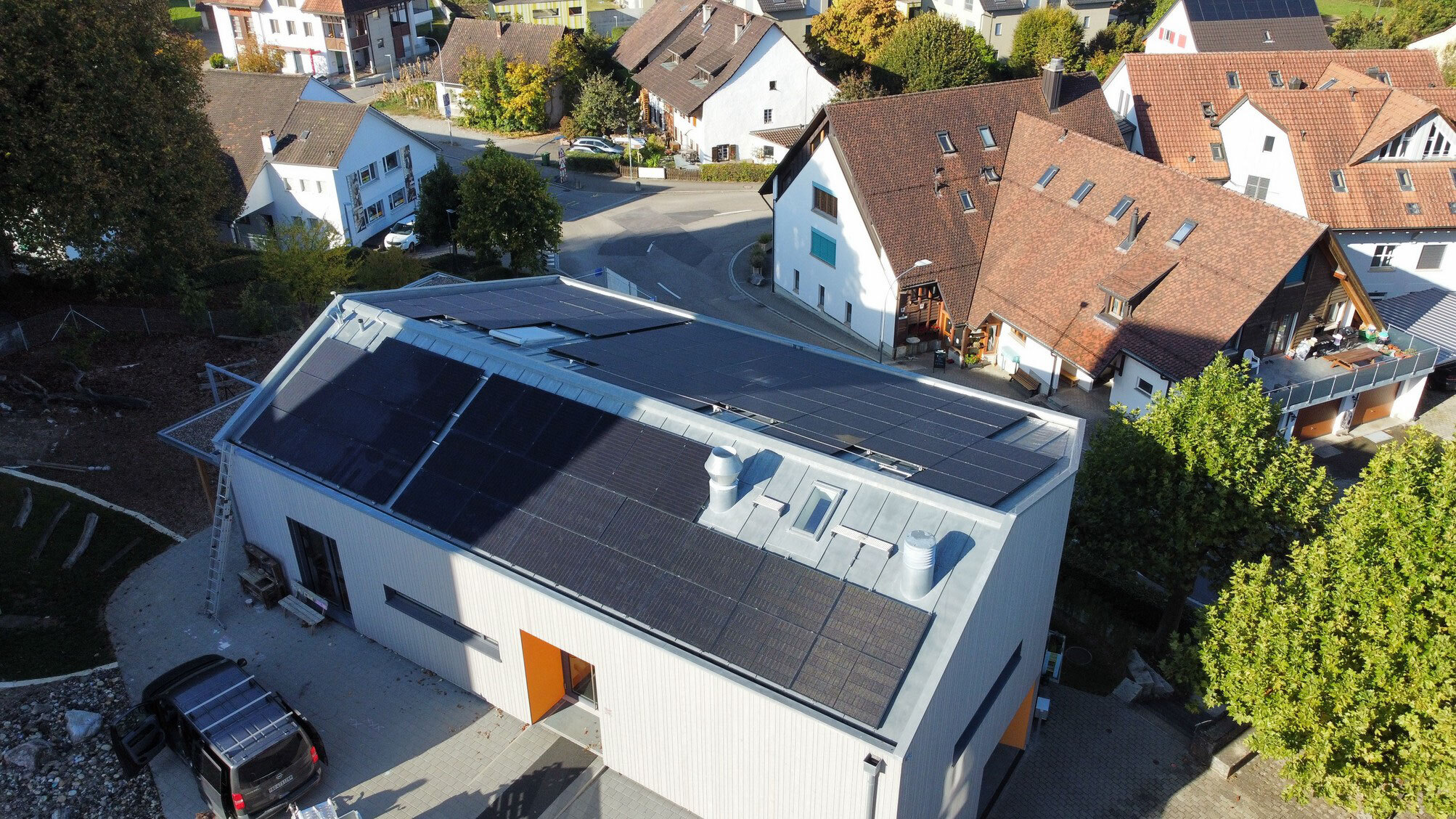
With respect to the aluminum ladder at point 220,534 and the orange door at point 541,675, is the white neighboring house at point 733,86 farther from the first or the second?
the orange door at point 541,675

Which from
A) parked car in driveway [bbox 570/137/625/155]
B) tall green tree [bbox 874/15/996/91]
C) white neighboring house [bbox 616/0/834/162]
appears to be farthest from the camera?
tall green tree [bbox 874/15/996/91]

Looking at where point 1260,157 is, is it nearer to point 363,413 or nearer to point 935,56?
point 935,56

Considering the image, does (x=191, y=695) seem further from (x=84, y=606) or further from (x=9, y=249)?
(x=9, y=249)

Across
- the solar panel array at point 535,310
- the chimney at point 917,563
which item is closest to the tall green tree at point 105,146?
the solar panel array at point 535,310

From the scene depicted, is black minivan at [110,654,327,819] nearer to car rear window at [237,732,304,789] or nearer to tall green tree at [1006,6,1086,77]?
car rear window at [237,732,304,789]

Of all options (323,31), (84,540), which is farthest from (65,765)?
(323,31)

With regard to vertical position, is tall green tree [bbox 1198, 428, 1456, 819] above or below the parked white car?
above

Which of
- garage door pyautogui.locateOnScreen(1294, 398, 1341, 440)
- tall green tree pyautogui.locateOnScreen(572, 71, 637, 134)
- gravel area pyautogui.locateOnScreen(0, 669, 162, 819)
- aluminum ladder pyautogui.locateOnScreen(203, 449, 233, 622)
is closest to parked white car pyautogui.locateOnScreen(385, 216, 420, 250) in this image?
tall green tree pyautogui.locateOnScreen(572, 71, 637, 134)
